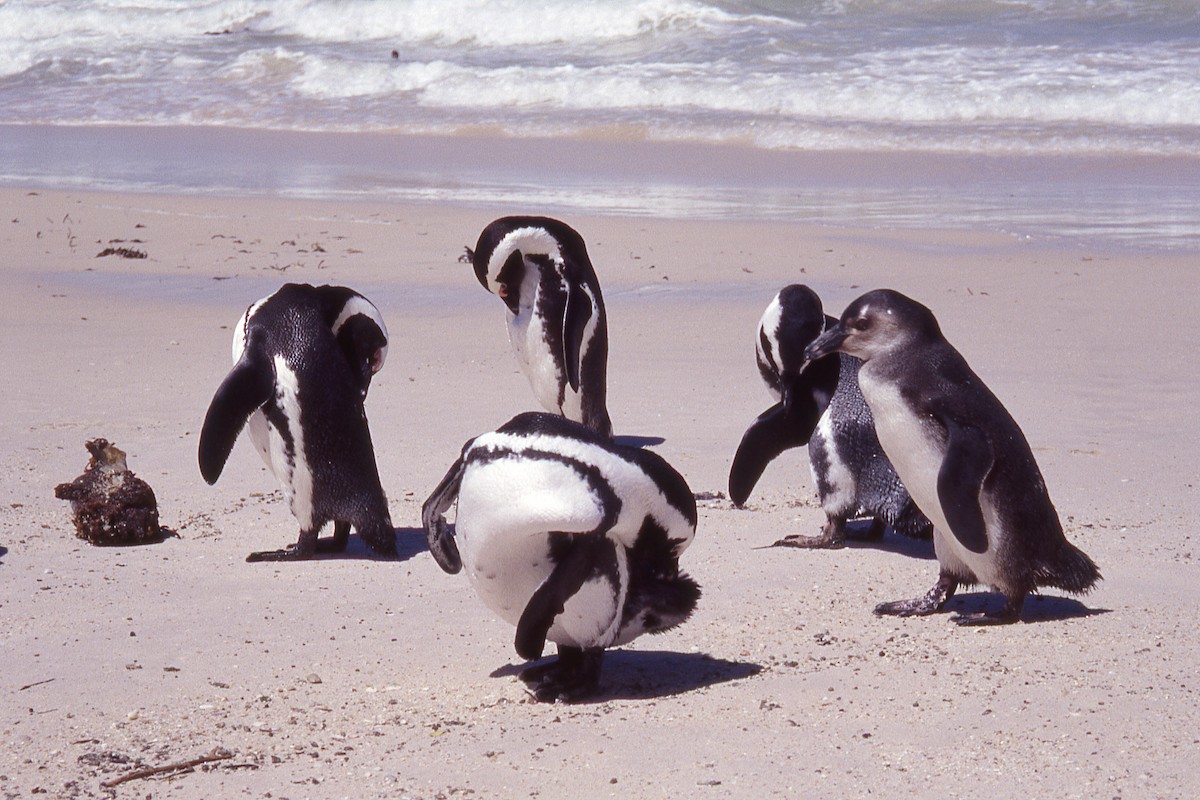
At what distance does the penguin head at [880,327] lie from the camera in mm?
4023

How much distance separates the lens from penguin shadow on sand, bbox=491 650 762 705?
3611mm

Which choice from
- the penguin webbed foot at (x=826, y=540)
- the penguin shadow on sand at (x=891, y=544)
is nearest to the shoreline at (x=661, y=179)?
the penguin shadow on sand at (x=891, y=544)

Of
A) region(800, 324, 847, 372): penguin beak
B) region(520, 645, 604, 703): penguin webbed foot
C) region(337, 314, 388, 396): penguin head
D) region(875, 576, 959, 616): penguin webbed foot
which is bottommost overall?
region(875, 576, 959, 616): penguin webbed foot

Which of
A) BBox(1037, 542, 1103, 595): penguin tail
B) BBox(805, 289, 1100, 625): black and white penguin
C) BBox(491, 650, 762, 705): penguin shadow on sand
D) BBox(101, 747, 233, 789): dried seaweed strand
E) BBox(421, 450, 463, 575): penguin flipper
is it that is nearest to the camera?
BBox(101, 747, 233, 789): dried seaweed strand

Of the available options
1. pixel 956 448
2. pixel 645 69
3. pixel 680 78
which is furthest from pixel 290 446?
pixel 645 69

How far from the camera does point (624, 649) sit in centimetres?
408

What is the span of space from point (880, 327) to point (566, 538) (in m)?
1.19

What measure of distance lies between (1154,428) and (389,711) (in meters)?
4.17

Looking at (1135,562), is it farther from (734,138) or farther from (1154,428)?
(734,138)

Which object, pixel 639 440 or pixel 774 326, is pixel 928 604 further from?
pixel 639 440

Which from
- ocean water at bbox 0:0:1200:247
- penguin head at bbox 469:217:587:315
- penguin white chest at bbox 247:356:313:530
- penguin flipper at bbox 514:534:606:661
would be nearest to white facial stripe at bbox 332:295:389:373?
penguin white chest at bbox 247:356:313:530

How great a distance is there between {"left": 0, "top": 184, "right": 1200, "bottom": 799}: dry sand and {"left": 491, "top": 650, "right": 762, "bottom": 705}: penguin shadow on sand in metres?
0.01

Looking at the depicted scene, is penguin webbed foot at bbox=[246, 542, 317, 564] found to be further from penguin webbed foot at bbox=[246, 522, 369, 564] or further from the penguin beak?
the penguin beak

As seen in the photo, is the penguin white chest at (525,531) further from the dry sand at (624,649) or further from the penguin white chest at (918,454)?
the penguin white chest at (918,454)
